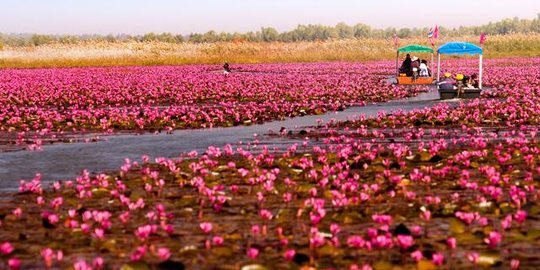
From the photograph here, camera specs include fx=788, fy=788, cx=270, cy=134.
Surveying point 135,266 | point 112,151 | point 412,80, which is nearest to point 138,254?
point 135,266

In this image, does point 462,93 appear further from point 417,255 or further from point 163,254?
point 163,254

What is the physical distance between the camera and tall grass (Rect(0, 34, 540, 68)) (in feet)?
277

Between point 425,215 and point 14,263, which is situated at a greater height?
point 14,263

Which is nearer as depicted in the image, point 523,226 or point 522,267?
point 522,267

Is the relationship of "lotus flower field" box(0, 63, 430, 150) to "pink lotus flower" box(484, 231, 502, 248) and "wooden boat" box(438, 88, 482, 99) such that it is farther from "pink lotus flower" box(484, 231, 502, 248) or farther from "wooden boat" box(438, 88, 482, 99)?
"pink lotus flower" box(484, 231, 502, 248)

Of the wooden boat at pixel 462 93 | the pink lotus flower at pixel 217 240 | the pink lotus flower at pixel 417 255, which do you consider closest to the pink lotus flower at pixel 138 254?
the pink lotus flower at pixel 217 240

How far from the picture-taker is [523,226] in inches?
374

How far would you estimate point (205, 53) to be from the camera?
324 ft

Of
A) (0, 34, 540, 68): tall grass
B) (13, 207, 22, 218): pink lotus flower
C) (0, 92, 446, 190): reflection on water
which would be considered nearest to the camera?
(13, 207, 22, 218): pink lotus flower

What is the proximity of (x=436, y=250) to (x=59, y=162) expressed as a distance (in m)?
10.1

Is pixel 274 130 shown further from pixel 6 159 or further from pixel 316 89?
pixel 316 89

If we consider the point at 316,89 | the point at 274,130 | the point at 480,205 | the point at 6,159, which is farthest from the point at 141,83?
the point at 480,205

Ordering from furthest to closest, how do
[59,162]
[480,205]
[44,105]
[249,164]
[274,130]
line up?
[44,105] → [274,130] → [59,162] → [249,164] → [480,205]

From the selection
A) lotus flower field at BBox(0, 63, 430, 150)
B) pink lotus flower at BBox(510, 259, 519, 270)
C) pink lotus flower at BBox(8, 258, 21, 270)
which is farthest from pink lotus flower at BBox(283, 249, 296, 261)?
lotus flower field at BBox(0, 63, 430, 150)
